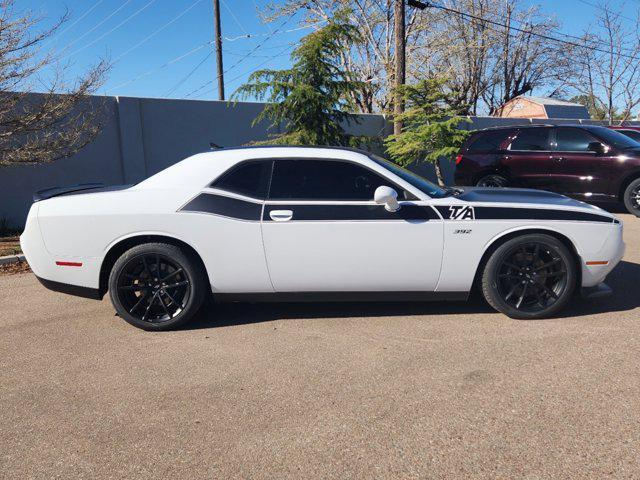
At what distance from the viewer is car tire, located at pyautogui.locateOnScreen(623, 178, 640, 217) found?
30.4 ft

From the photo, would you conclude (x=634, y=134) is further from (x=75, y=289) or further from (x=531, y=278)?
(x=75, y=289)

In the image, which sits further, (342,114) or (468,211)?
(342,114)

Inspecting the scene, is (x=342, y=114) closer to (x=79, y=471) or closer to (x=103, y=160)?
(x=103, y=160)

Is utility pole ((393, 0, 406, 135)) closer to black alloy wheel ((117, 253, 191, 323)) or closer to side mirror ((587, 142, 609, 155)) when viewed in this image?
side mirror ((587, 142, 609, 155))

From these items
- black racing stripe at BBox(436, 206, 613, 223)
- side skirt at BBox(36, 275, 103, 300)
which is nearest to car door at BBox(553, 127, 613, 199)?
black racing stripe at BBox(436, 206, 613, 223)

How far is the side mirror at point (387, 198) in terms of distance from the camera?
12.8 ft

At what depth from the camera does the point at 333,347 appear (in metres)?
3.74

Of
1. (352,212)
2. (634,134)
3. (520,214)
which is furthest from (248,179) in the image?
(634,134)

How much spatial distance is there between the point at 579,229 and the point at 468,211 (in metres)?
0.92

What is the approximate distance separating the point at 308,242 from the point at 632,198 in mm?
7927

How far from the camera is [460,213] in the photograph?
4.08 metres

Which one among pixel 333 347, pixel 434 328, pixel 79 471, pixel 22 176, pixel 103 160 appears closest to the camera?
pixel 79 471

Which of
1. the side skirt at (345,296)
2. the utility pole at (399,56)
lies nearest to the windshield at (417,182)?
the side skirt at (345,296)

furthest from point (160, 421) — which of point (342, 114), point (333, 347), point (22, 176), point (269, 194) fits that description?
point (342, 114)
